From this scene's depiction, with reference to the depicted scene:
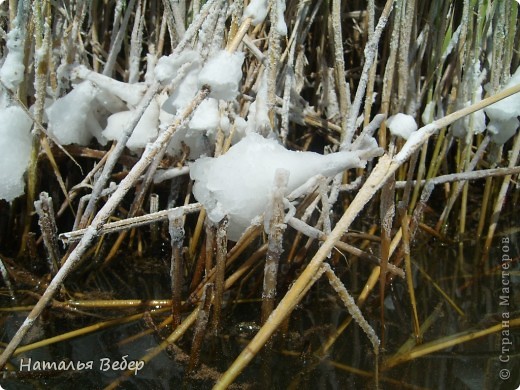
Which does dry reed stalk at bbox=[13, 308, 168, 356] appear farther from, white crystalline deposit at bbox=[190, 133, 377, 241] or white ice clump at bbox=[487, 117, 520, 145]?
white ice clump at bbox=[487, 117, 520, 145]

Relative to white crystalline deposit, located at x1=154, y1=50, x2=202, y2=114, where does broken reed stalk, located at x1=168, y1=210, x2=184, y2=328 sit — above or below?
below

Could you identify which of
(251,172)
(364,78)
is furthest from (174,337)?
(364,78)

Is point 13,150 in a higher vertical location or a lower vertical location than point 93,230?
higher

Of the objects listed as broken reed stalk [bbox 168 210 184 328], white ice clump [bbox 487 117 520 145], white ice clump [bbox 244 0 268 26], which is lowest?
broken reed stalk [bbox 168 210 184 328]

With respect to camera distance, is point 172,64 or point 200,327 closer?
point 200,327

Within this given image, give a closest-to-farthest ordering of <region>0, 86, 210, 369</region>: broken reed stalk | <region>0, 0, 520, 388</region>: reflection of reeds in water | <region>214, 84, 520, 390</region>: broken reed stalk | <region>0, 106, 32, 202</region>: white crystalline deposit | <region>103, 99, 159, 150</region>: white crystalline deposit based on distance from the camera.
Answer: <region>214, 84, 520, 390</region>: broken reed stalk
<region>0, 86, 210, 369</region>: broken reed stalk
<region>0, 0, 520, 388</region>: reflection of reeds in water
<region>0, 106, 32, 202</region>: white crystalline deposit
<region>103, 99, 159, 150</region>: white crystalline deposit

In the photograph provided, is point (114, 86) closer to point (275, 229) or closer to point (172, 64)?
point (172, 64)

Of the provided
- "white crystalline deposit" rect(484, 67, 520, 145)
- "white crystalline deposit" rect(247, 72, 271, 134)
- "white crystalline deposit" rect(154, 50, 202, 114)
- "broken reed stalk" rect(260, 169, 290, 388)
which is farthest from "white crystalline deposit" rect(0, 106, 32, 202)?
"white crystalline deposit" rect(484, 67, 520, 145)
